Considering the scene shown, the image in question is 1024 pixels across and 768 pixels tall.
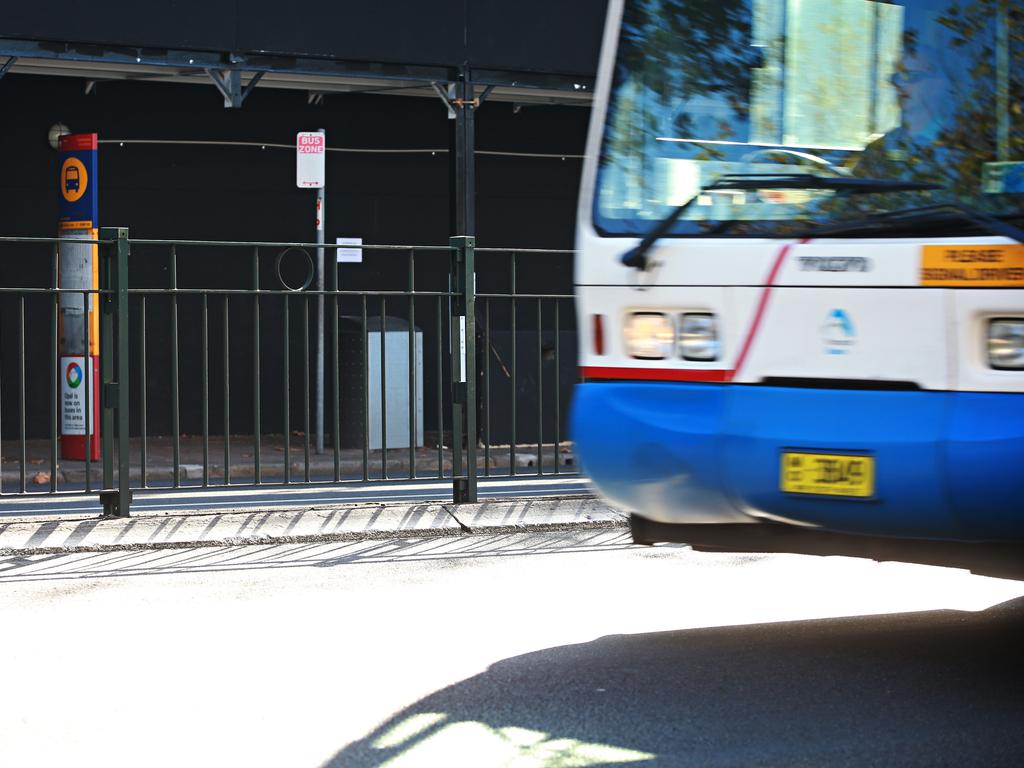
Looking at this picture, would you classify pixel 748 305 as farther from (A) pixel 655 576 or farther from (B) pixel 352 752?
(A) pixel 655 576

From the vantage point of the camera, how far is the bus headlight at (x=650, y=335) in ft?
16.8

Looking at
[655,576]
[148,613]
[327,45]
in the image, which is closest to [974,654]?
[655,576]

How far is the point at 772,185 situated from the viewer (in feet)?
16.2

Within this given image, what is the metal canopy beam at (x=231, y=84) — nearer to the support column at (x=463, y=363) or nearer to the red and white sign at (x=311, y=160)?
the red and white sign at (x=311, y=160)

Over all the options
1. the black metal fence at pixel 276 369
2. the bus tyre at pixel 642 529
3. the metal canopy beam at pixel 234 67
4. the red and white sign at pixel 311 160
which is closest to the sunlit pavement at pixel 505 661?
the bus tyre at pixel 642 529

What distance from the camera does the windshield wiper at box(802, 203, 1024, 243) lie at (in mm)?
4469

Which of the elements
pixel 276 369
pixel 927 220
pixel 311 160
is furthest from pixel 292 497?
pixel 927 220

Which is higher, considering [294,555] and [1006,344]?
[1006,344]

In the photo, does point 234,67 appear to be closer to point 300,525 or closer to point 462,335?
point 462,335

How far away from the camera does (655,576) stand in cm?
738

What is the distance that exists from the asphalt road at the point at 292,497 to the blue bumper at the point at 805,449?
407 cm

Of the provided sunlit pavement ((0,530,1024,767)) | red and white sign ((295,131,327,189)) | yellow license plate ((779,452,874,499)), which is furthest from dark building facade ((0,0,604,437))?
yellow license plate ((779,452,874,499))

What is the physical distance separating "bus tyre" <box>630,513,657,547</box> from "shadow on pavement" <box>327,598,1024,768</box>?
0.44 m

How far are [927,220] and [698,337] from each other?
825 millimetres
